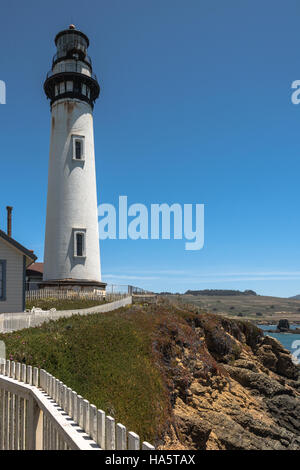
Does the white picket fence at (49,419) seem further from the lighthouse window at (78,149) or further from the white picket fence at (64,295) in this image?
the lighthouse window at (78,149)

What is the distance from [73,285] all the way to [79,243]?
3.44 meters

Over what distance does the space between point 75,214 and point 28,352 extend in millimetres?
20201

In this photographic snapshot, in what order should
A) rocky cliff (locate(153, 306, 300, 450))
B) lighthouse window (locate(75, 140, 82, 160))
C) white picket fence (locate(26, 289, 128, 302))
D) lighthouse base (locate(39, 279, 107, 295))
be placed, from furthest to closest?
lighthouse window (locate(75, 140, 82, 160)) < lighthouse base (locate(39, 279, 107, 295)) < white picket fence (locate(26, 289, 128, 302)) < rocky cliff (locate(153, 306, 300, 450))

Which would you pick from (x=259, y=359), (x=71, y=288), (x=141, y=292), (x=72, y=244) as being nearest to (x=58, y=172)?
(x=72, y=244)

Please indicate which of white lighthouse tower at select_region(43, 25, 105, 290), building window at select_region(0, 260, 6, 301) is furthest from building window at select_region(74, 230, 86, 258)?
building window at select_region(0, 260, 6, 301)

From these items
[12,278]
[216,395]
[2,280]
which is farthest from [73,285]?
[216,395]

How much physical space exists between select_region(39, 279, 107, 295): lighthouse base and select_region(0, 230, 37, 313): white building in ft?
30.6

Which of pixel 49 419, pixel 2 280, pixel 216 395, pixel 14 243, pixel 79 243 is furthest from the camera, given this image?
pixel 79 243

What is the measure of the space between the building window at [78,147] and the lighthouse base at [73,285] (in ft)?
33.5

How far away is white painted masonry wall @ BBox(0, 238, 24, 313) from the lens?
63.9 ft

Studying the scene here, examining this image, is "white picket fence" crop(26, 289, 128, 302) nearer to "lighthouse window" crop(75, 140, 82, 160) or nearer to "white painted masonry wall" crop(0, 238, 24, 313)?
"white painted masonry wall" crop(0, 238, 24, 313)

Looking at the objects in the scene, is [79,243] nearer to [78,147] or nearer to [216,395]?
[78,147]

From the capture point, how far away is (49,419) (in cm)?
486

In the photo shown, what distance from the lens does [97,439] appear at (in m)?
4.05
